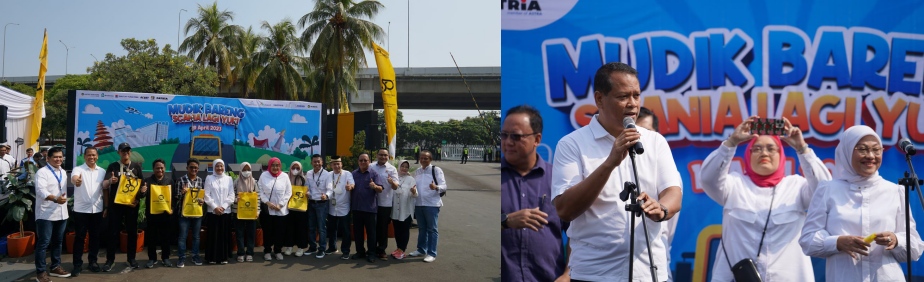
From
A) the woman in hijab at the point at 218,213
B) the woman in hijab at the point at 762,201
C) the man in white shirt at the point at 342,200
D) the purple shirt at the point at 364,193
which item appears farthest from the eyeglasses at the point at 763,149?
the woman in hijab at the point at 218,213

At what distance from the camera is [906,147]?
4.09 meters

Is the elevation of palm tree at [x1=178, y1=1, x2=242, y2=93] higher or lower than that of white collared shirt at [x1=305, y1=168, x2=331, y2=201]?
higher

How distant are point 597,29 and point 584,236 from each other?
2.12m

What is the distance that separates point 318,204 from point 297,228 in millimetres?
634

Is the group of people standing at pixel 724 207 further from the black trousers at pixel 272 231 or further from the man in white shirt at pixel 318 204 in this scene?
the black trousers at pixel 272 231

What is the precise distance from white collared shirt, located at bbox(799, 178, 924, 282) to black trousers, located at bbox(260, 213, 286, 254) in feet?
22.6

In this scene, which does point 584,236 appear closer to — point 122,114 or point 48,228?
point 48,228

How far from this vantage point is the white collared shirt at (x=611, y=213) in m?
2.82

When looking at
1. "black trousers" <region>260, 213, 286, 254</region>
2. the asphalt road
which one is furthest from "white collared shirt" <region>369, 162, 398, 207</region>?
"black trousers" <region>260, 213, 286, 254</region>

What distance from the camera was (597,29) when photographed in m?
4.52

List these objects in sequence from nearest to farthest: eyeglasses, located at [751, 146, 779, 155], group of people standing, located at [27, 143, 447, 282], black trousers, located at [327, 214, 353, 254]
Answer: eyeglasses, located at [751, 146, 779, 155]
group of people standing, located at [27, 143, 447, 282]
black trousers, located at [327, 214, 353, 254]

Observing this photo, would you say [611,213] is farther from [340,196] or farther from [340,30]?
[340,30]

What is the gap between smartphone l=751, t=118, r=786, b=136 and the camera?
14.2 feet

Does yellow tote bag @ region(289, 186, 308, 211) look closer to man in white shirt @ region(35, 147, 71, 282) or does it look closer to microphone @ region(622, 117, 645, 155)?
man in white shirt @ region(35, 147, 71, 282)
